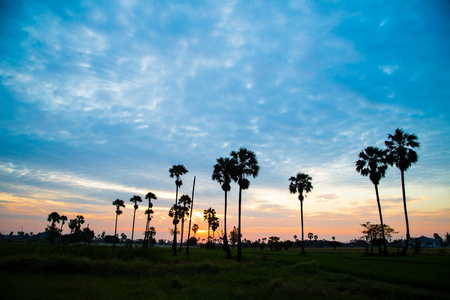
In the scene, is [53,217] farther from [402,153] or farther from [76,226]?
[402,153]

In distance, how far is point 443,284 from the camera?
14.9 meters

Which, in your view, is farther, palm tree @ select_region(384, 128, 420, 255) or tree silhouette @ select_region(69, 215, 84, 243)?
tree silhouette @ select_region(69, 215, 84, 243)

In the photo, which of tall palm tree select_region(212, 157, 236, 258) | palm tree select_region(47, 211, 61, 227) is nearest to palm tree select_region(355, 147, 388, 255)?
tall palm tree select_region(212, 157, 236, 258)

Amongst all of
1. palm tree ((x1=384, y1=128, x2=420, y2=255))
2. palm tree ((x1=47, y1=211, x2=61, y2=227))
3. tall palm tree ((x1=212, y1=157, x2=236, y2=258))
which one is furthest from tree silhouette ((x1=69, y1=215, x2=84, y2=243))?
palm tree ((x1=384, y1=128, x2=420, y2=255))

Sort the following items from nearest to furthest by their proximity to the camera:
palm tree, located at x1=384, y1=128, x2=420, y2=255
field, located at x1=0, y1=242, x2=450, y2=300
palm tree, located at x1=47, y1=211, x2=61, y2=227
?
field, located at x1=0, y1=242, x2=450, y2=300 → palm tree, located at x1=384, y1=128, x2=420, y2=255 → palm tree, located at x1=47, y1=211, x2=61, y2=227

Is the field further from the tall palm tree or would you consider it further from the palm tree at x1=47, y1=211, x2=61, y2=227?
the palm tree at x1=47, y1=211, x2=61, y2=227

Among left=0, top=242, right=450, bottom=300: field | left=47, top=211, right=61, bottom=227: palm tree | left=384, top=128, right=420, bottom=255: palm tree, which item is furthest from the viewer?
left=47, top=211, right=61, bottom=227: palm tree

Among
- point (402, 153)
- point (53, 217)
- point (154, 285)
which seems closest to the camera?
point (154, 285)

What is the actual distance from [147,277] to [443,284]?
785 inches

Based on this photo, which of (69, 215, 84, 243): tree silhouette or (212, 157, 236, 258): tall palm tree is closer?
(212, 157, 236, 258): tall palm tree

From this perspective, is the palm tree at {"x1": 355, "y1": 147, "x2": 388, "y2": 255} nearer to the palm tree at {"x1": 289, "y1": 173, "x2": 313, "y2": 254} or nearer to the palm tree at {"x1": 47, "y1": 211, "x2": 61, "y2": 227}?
the palm tree at {"x1": 289, "y1": 173, "x2": 313, "y2": 254}

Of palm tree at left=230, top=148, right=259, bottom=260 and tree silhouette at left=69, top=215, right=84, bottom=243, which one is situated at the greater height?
palm tree at left=230, top=148, right=259, bottom=260

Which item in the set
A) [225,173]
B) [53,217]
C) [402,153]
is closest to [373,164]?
[402,153]

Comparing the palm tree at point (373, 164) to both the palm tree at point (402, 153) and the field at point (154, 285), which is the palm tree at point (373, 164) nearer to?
the palm tree at point (402, 153)
